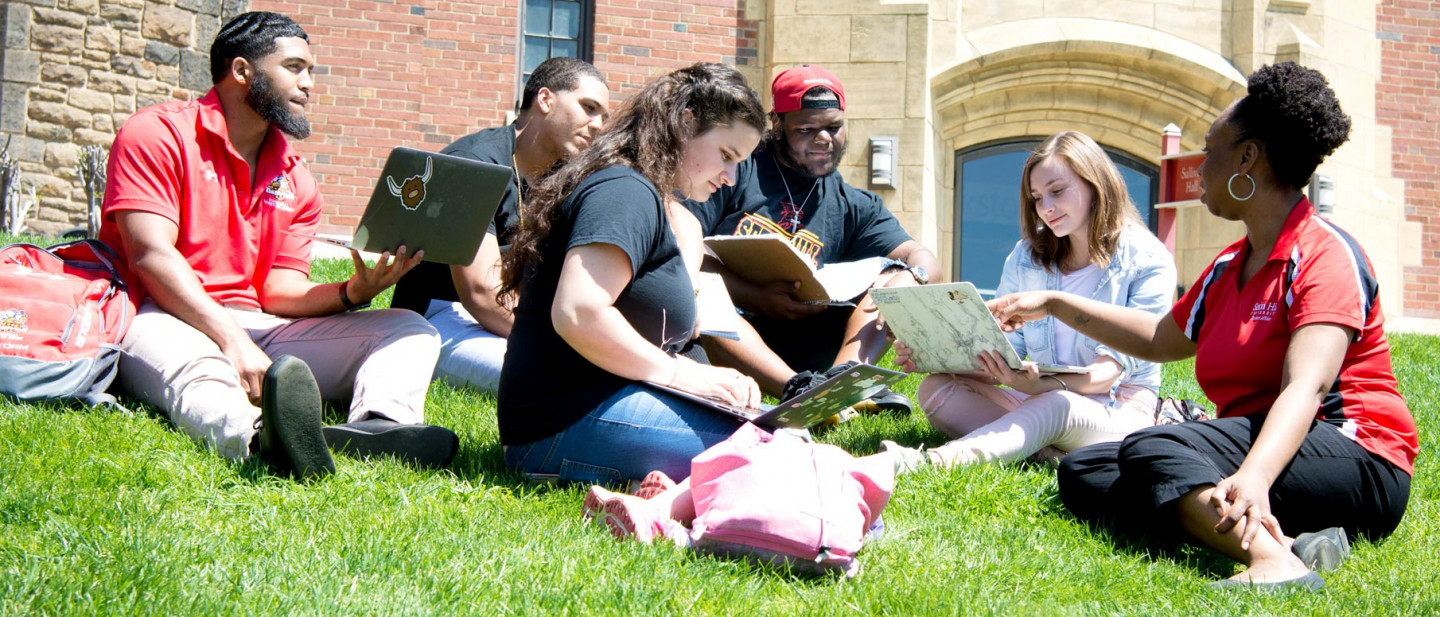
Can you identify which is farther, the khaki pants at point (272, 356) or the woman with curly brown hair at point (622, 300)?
the khaki pants at point (272, 356)

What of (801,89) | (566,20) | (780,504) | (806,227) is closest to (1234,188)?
(780,504)

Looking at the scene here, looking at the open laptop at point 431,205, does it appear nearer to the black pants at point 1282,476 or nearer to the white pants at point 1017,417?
the white pants at point 1017,417

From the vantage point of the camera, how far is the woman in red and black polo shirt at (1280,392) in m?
3.26

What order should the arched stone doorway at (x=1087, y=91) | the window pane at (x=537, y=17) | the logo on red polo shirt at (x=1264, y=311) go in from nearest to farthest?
1. the logo on red polo shirt at (x=1264, y=311)
2. the arched stone doorway at (x=1087, y=91)
3. the window pane at (x=537, y=17)

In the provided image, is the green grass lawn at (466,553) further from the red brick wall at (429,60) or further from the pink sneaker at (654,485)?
the red brick wall at (429,60)

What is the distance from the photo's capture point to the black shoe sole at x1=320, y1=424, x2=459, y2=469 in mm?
3631

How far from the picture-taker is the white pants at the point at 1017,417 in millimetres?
4246

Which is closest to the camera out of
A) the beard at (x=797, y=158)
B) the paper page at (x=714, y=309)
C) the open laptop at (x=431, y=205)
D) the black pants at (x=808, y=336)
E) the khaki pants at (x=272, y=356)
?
the khaki pants at (x=272, y=356)

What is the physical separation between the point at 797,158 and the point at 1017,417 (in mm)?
1923

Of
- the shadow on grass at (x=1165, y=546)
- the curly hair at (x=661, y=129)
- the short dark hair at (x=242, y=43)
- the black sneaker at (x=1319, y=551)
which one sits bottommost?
the shadow on grass at (x=1165, y=546)

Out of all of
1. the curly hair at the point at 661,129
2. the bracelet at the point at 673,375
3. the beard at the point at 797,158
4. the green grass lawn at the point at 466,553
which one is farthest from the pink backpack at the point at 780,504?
the beard at the point at 797,158

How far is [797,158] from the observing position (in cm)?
577

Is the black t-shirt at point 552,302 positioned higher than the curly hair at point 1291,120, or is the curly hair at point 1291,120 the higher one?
the curly hair at point 1291,120

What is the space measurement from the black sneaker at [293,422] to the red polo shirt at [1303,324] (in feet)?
8.34
